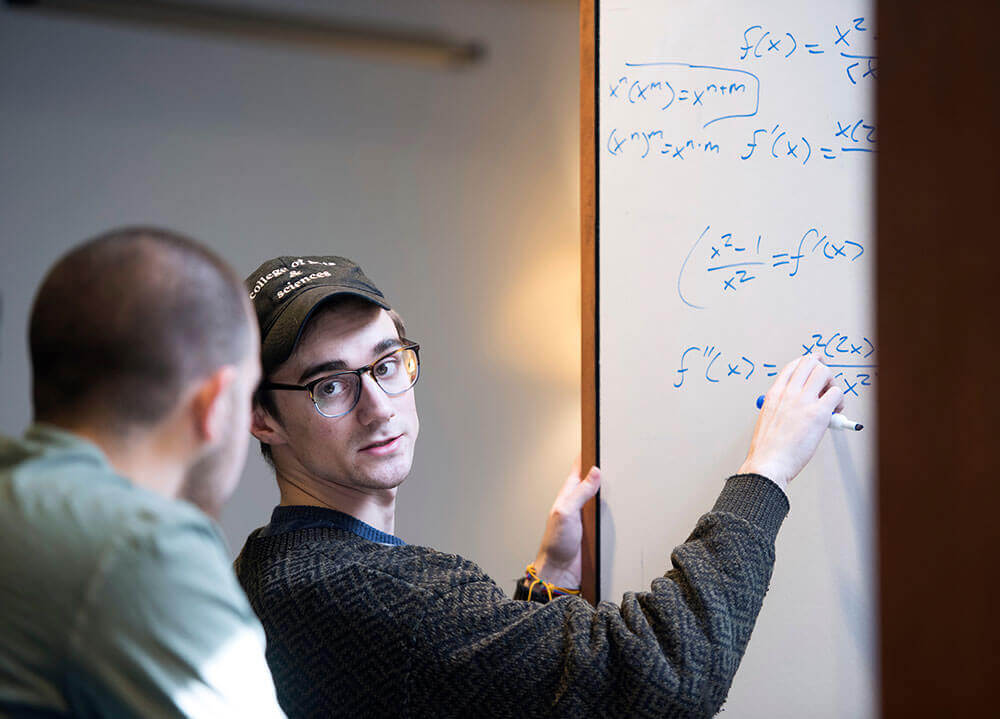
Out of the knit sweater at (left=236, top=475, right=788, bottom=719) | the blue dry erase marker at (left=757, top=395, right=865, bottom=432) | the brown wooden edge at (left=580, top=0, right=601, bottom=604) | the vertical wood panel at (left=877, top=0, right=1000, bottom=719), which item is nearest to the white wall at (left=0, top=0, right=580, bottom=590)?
the brown wooden edge at (left=580, top=0, right=601, bottom=604)

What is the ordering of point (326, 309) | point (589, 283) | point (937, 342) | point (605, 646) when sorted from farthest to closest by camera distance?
point (589, 283)
point (326, 309)
point (605, 646)
point (937, 342)

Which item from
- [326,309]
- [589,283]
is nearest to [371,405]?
[326,309]

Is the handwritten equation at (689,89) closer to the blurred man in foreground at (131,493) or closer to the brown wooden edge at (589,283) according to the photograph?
the brown wooden edge at (589,283)

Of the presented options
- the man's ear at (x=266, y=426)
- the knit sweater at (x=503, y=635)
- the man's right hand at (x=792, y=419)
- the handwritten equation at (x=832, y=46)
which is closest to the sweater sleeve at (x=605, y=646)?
the knit sweater at (x=503, y=635)

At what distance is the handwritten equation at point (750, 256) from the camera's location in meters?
1.29

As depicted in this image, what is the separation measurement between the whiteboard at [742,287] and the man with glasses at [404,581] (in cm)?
10

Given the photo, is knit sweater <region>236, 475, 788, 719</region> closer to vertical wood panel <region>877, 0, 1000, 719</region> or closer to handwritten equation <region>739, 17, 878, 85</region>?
vertical wood panel <region>877, 0, 1000, 719</region>

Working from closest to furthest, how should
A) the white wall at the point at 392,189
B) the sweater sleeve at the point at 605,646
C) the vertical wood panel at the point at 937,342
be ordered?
the vertical wood panel at the point at 937,342 < the sweater sleeve at the point at 605,646 < the white wall at the point at 392,189

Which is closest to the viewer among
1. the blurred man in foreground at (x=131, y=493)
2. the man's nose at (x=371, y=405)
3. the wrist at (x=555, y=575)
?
the blurred man in foreground at (x=131, y=493)

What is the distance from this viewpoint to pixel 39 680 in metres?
0.67

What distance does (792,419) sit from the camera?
1200 mm

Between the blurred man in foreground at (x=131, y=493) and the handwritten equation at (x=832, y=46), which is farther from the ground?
the handwritten equation at (x=832, y=46)

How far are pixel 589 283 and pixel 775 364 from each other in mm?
296

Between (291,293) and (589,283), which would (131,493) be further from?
(589,283)
